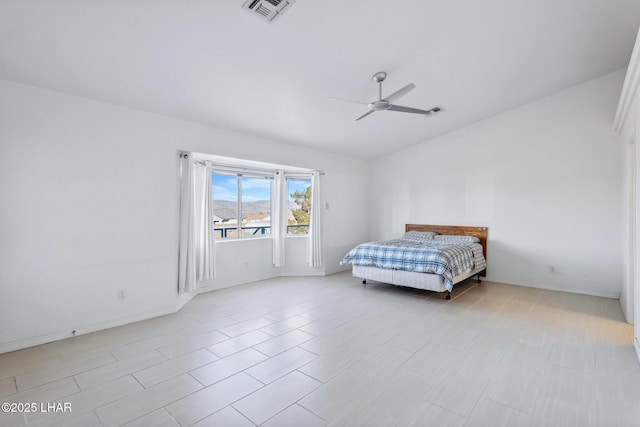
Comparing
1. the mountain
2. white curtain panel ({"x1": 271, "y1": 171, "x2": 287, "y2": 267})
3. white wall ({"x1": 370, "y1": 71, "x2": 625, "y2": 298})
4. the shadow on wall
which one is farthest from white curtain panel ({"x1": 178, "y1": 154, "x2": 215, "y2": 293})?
the shadow on wall

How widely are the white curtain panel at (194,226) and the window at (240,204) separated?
41cm

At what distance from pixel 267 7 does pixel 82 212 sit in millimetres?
2712

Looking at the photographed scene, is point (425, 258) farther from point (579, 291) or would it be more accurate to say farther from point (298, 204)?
point (298, 204)

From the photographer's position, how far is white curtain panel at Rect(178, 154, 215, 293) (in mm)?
3900

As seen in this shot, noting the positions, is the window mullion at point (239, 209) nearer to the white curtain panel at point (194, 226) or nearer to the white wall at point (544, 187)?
the white curtain panel at point (194, 226)

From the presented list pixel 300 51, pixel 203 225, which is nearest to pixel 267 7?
pixel 300 51

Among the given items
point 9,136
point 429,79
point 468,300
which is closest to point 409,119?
point 429,79

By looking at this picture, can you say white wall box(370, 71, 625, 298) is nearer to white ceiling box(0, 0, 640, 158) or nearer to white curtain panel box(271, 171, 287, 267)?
white ceiling box(0, 0, 640, 158)

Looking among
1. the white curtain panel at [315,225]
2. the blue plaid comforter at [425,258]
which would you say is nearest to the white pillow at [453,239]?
the blue plaid comforter at [425,258]

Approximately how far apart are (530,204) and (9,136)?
6.79 m

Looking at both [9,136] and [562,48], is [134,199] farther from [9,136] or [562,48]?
[562,48]

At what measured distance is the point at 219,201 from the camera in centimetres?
515

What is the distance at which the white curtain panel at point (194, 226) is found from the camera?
154 inches

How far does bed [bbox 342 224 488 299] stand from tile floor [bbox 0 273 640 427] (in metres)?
0.49
